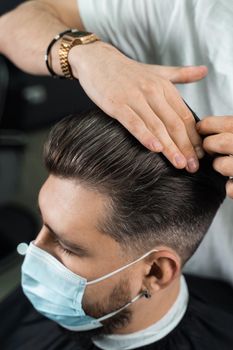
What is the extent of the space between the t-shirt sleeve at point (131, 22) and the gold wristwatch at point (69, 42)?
183mm

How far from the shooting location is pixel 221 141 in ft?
2.82

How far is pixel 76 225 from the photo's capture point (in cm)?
98

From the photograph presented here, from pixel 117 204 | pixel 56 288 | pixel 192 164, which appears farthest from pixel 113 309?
pixel 192 164

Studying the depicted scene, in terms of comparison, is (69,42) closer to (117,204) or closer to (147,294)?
(117,204)

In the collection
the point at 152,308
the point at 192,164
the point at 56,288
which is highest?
the point at 192,164

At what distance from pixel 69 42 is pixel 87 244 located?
1.41 ft

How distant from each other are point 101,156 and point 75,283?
28 cm

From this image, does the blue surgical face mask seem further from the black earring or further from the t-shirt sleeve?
the t-shirt sleeve

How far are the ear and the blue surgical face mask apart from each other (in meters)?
0.02

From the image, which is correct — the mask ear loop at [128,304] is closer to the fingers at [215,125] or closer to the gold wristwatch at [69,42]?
the fingers at [215,125]

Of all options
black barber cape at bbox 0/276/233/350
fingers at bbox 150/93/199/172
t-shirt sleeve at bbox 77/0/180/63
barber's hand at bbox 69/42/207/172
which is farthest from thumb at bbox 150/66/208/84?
black barber cape at bbox 0/276/233/350

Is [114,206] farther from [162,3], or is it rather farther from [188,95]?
[162,3]

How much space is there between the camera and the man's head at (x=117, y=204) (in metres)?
0.95

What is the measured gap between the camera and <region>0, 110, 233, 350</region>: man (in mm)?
954
